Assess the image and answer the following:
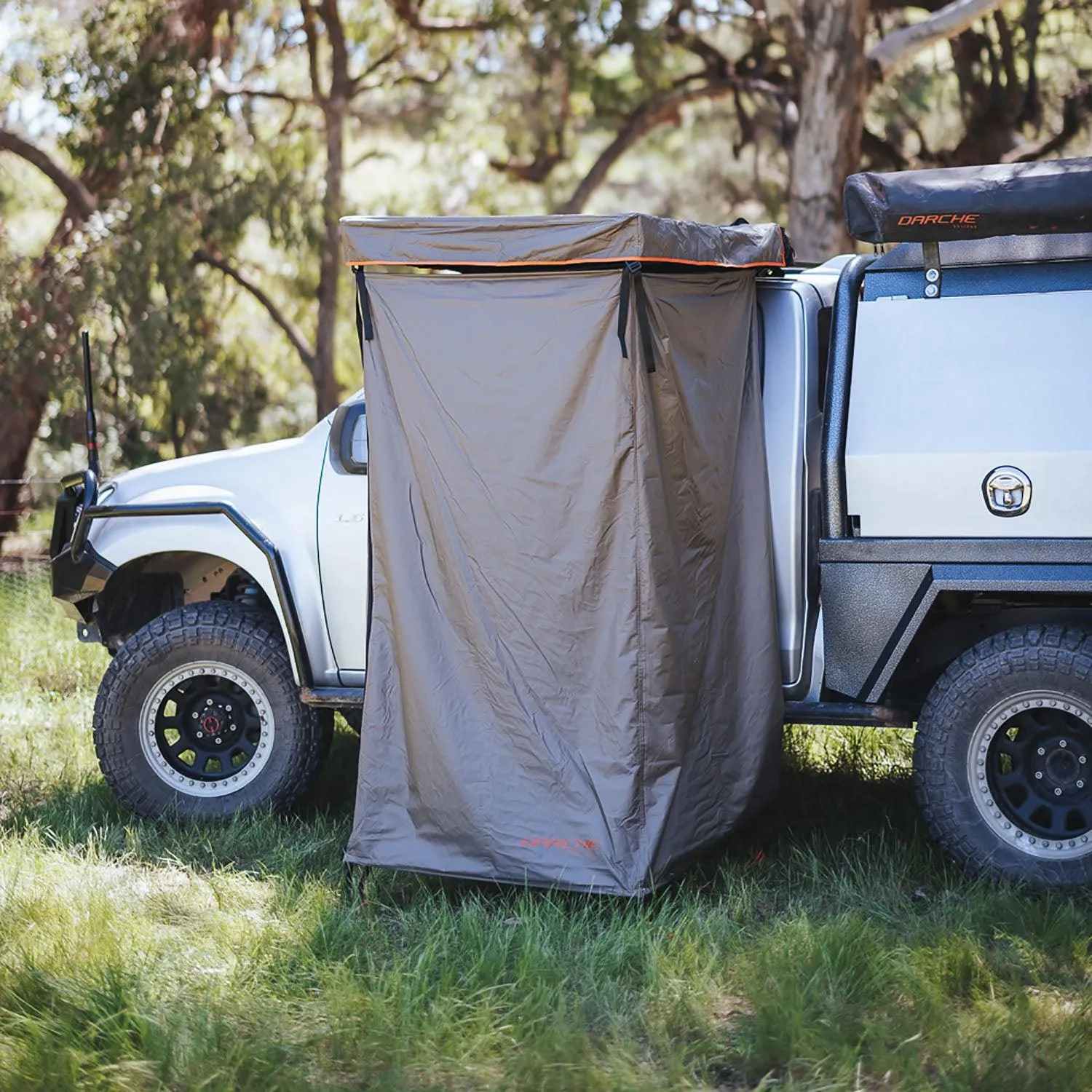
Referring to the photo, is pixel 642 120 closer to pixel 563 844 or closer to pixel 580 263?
pixel 580 263

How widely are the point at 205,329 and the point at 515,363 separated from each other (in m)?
10.2

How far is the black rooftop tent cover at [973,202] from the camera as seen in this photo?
4.74 m

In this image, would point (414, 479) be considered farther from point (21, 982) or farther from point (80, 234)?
point (80, 234)

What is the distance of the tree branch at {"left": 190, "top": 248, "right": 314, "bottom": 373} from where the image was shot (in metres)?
14.3

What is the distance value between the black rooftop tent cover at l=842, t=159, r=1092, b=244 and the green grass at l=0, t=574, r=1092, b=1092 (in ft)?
7.40

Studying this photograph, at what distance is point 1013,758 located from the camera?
16.4ft

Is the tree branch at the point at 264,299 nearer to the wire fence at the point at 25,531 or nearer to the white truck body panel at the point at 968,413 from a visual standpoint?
the wire fence at the point at 25,531

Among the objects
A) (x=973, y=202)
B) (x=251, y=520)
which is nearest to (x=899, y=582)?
(x=973, y=202)

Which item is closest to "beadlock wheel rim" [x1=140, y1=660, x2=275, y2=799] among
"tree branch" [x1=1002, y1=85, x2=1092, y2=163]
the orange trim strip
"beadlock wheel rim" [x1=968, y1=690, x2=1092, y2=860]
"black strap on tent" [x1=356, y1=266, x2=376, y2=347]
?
"black strap on tent" [x1=356, y1=266, x2=376, y2=347]

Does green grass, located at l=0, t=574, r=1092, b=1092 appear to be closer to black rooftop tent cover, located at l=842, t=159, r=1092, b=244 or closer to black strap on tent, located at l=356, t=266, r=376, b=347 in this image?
black strap on tent, located at l=356, t=266, r=376, b=347

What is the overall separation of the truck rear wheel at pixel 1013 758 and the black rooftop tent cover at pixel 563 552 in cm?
59

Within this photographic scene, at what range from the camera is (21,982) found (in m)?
4.26

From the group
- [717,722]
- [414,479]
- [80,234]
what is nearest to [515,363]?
[414,479]

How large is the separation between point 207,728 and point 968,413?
11.0 ft
